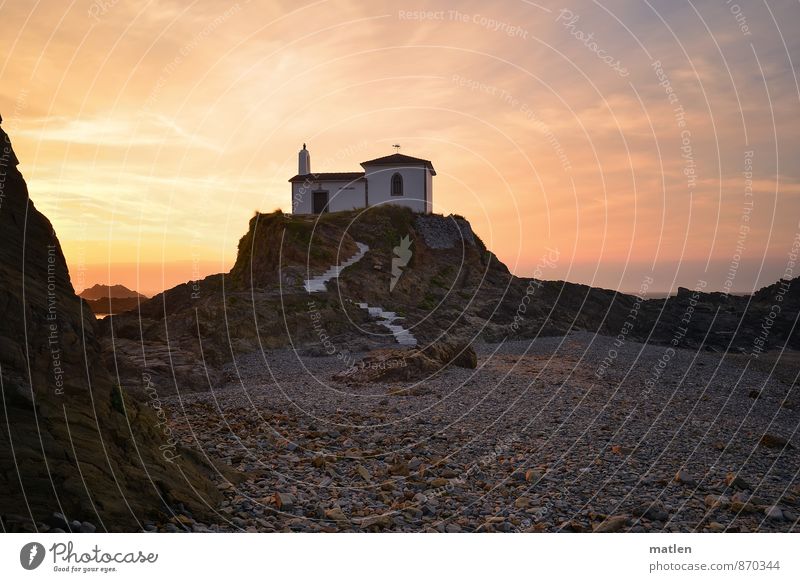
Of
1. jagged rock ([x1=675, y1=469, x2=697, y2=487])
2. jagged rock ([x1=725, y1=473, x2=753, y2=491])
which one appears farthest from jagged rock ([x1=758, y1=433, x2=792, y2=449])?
jagged rock ([x1=675, y1=469, x2=697, y2=487])

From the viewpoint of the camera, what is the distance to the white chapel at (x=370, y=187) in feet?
175

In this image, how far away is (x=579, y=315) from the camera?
46.4m

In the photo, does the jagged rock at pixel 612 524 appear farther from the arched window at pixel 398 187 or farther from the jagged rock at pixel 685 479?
the arched window at pixel 398 187

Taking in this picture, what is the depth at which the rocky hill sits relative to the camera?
29.0 meters

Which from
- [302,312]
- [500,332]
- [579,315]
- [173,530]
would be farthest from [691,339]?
[173,530]

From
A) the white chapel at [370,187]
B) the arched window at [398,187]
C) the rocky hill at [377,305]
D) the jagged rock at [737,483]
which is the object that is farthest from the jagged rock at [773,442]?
the arched window at [398,187]

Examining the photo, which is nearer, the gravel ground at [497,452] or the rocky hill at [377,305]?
the gravel ground at [497,452]

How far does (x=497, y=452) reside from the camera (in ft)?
42.8

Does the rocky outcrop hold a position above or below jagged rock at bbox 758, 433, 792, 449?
above

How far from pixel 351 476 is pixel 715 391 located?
17.8m

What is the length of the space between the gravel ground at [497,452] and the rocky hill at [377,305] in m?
5.47

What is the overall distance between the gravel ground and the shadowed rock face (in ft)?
2.74

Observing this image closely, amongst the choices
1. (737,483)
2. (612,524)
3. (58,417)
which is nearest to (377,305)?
(737,483)

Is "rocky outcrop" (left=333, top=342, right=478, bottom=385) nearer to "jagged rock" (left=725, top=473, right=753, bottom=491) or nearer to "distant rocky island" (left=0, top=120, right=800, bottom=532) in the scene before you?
"distant rocky island" (left=0, top=120, right=800, bottom=532)
